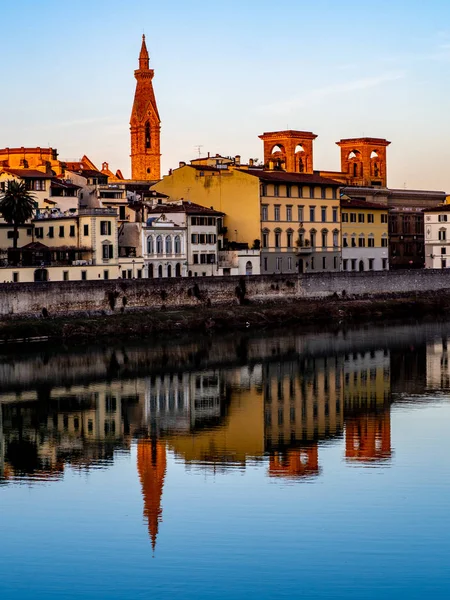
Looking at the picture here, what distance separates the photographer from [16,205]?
6906 cm

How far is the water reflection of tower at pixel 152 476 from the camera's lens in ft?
82.8

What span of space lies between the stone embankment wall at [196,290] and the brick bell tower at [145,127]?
51448 millimetres

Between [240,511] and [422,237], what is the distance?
8806cm

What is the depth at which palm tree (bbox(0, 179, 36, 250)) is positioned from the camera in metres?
68.9

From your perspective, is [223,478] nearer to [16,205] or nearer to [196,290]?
[196,290]

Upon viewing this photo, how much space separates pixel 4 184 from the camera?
73.9 meters

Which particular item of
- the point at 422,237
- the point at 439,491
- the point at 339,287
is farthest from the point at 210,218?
the point at 439,491

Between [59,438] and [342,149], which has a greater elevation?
[342,149]

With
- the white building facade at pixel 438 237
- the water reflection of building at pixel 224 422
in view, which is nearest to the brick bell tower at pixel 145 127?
the white building facade at pixel 438 237

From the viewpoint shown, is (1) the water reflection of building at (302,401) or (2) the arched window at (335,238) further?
(2) the arched window at (335,238)

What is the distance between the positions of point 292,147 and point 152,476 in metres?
90.8

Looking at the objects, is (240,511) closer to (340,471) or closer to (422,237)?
(340,471)

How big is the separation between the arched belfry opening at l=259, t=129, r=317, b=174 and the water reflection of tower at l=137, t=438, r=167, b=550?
8351 cm

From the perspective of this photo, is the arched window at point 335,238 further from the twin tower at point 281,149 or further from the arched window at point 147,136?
the arched window at point 147,136
